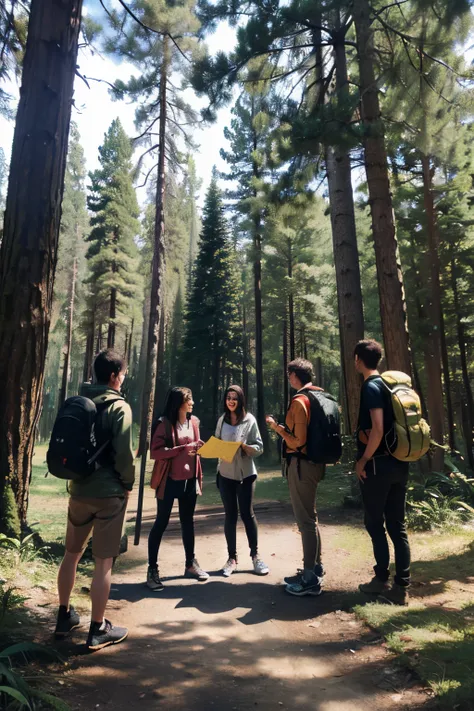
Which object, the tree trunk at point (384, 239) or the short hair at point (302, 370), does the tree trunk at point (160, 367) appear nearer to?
the tree trunk at point (384, 239)

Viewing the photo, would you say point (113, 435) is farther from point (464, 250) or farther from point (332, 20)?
point (464, 250)

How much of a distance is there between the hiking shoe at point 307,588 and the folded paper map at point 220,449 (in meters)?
1.34

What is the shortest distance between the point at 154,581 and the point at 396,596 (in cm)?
224

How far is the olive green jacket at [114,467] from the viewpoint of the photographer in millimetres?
3164

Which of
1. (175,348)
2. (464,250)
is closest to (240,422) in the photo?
(464,250)

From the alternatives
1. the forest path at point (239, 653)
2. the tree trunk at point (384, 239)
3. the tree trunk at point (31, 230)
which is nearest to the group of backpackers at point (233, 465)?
the forest path at point (239, 653)

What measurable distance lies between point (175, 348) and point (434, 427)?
84.4ft

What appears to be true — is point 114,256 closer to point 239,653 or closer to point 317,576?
point 317,576

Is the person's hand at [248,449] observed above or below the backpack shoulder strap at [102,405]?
below

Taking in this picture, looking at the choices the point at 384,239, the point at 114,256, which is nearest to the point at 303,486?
the point at 384,239

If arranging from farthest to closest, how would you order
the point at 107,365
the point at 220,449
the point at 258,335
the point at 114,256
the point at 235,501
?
the point at 114,256, the point at 258,335, the point at 235,501, the point at 220,449, the point at 107,365

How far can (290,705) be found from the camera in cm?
246

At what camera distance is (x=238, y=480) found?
4.83 meters

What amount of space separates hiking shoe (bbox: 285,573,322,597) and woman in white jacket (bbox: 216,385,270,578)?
26.0 inches
